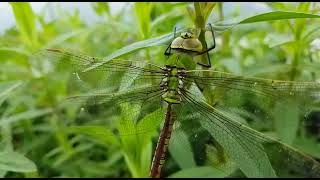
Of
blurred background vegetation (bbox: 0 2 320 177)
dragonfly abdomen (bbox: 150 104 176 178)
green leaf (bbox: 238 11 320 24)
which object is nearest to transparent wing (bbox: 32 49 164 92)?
dragonfly abdomen (bbox: 150 104 176 178)

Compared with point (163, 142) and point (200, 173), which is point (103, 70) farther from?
point (200, 173)

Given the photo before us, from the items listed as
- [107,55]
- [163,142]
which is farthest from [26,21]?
[163,142]

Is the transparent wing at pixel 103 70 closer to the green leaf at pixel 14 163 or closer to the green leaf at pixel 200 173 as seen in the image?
the green leaf at pixel 14 163

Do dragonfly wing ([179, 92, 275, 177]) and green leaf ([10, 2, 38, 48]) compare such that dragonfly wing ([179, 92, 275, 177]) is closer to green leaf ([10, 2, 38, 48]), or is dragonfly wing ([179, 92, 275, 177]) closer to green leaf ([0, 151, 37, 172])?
green leaf ([0, 151, 37, 172])

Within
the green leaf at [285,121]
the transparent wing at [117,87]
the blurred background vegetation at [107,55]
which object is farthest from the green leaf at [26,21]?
the green leaf at [285,121]

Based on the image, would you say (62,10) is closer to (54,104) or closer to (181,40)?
(54,104)

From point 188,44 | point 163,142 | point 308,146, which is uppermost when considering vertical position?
point 188,44
